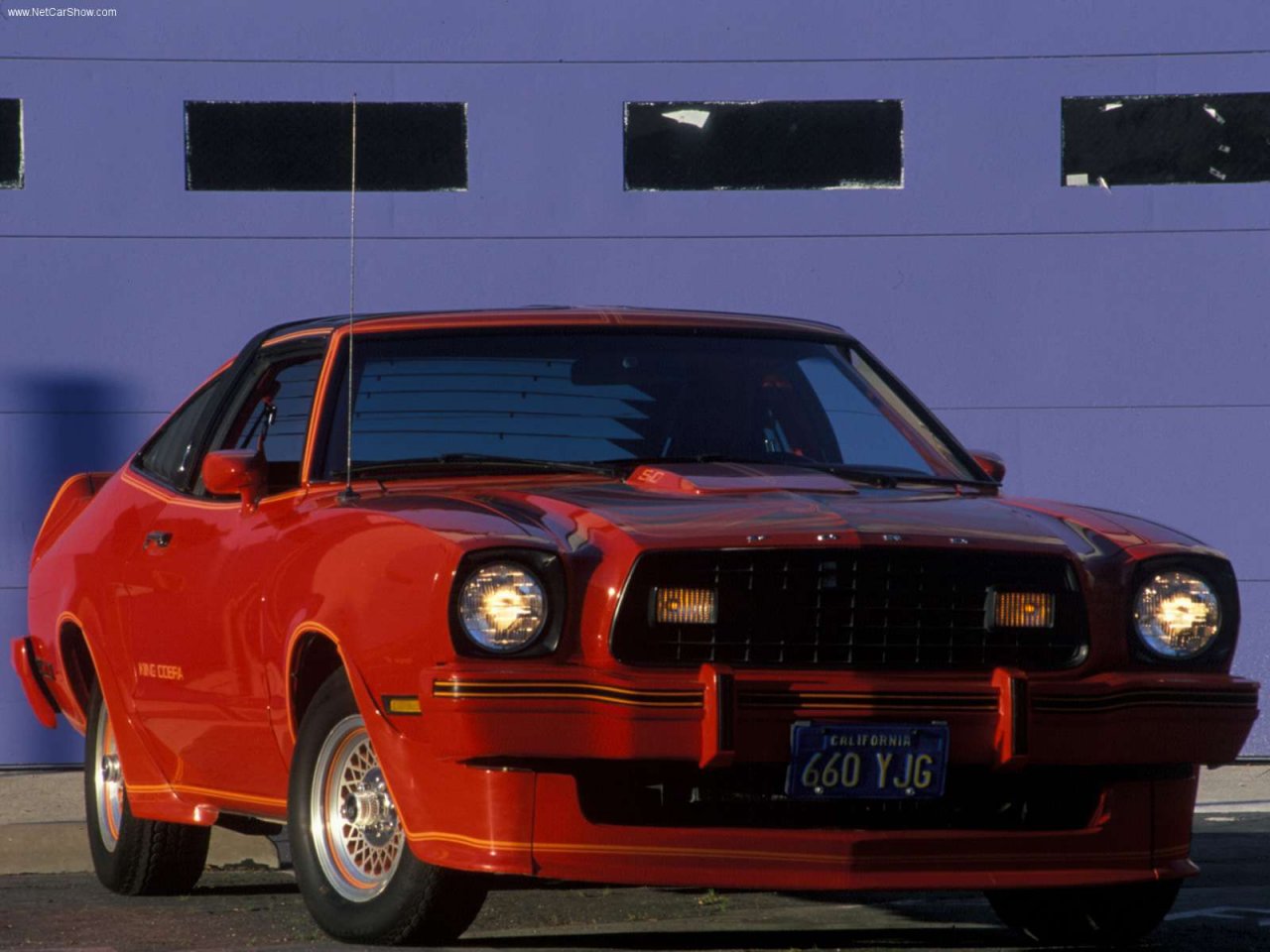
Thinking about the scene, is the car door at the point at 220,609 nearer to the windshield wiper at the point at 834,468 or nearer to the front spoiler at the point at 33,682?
the windshield wiper at the point at 834,468

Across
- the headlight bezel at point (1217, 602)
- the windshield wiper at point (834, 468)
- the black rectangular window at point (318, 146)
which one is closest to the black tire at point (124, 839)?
the windshield wiper at point (834, 468)

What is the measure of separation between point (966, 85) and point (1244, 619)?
8.29ft

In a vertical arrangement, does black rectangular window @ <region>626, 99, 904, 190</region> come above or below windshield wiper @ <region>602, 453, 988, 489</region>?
above

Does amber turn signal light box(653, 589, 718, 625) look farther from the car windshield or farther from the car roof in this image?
the car roof

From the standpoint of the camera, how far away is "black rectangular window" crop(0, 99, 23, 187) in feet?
34.8

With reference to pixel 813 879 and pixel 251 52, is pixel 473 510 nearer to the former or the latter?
pixel 813 879

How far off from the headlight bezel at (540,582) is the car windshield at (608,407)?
981mm

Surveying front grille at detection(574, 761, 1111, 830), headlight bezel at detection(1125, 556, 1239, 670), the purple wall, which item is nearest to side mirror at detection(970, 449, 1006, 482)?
headlight bezel at detection(1125, 556, 1239, 670)

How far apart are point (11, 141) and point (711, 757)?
6.56 m

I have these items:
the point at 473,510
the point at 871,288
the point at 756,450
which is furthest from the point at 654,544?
Answer: the point at 871,288

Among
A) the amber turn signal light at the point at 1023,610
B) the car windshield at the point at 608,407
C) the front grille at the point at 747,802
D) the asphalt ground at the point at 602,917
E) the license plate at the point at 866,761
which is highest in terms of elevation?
the car windshield at the point at 608,407

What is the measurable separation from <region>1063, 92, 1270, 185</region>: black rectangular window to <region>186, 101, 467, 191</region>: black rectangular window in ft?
8.52

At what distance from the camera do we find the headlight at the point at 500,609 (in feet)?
16.8

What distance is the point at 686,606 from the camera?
5164 mm
